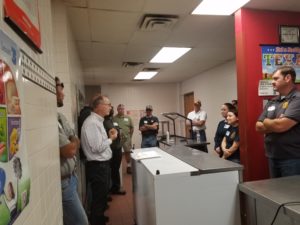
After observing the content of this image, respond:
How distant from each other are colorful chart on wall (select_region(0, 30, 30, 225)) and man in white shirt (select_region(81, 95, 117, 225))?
61.5 inches

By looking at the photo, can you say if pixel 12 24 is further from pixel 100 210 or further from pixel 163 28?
pixel 163 28

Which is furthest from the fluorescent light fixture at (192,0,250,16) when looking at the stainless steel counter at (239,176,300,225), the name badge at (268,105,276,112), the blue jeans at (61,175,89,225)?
the blue jeans at (61,175,89,225)

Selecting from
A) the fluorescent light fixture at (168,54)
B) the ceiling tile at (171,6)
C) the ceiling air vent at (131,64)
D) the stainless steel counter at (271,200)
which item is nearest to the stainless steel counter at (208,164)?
the stainless steel counter at (271,200)

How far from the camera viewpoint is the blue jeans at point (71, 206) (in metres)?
1.64

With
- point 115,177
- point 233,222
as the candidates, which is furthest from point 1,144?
point 115,177

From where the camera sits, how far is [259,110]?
2.46m

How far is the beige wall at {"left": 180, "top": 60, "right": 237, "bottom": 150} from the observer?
16.7ft

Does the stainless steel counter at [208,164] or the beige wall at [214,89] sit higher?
the beige wall at [214,89]

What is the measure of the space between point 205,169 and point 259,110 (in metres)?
1.18

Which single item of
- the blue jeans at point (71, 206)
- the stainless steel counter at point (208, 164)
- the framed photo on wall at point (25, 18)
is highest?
the framed photo on wall at point (25, 18)

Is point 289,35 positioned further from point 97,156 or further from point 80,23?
point 97,156

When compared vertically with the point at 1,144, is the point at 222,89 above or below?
above

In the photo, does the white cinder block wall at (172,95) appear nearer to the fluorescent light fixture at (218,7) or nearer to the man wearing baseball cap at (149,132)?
the man wearing baseball cap at (149,132)

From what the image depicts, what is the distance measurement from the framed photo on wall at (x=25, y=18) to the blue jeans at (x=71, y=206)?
0.96 meters
